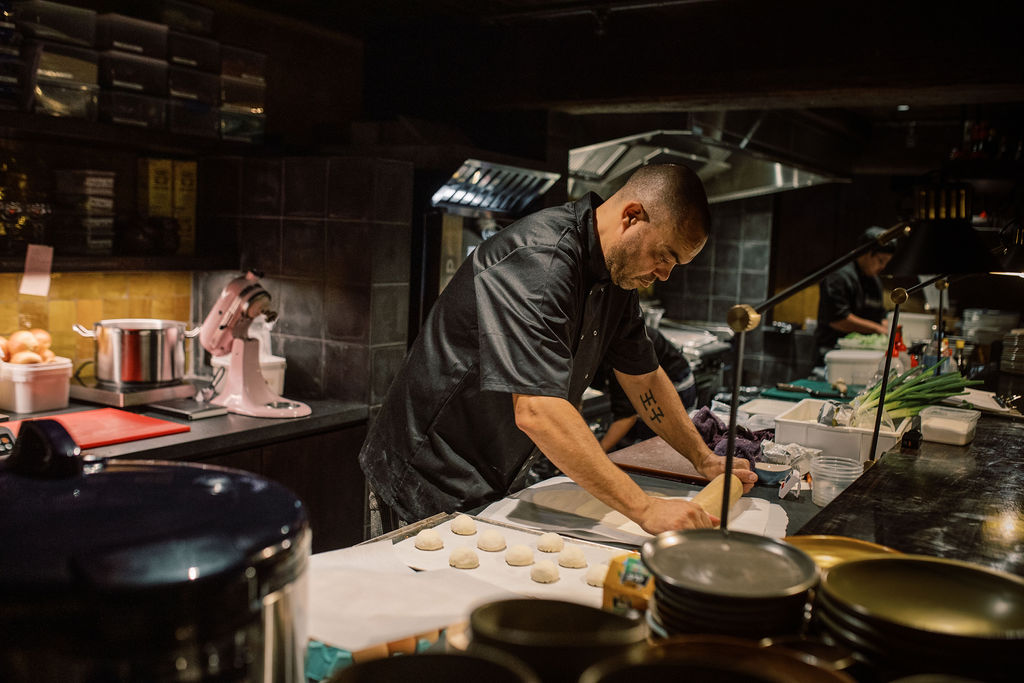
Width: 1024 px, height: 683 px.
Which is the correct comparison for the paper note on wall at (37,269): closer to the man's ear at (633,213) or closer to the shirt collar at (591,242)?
the shirt collar at (591,242)

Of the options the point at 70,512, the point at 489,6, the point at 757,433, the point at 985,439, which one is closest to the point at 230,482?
the point at 70,512

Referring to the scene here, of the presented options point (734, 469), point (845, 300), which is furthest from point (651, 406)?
point (845, 300)

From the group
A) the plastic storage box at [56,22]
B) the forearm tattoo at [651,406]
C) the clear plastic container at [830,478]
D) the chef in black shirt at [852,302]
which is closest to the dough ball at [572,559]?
the clear plastic container at [830,478]

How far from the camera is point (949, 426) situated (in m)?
2.67

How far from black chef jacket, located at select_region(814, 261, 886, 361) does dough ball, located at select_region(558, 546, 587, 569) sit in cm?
562

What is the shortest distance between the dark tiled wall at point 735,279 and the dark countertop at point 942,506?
19.8 ft

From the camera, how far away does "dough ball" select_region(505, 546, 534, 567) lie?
5.38ft

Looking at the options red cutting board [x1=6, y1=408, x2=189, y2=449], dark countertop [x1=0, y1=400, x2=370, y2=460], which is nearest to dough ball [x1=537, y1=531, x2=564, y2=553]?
dark countertop [x1=0, y1=400, x2=370, y2=460]

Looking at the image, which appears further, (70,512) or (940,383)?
(940,383)

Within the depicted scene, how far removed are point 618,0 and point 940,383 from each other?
223 cm

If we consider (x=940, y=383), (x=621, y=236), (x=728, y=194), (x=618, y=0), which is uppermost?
(x=618, y=0)

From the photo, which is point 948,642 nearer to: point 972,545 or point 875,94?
point 972,545

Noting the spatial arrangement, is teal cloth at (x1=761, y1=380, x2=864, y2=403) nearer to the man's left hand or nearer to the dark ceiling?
the dark ceiling

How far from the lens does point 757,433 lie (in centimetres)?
284
